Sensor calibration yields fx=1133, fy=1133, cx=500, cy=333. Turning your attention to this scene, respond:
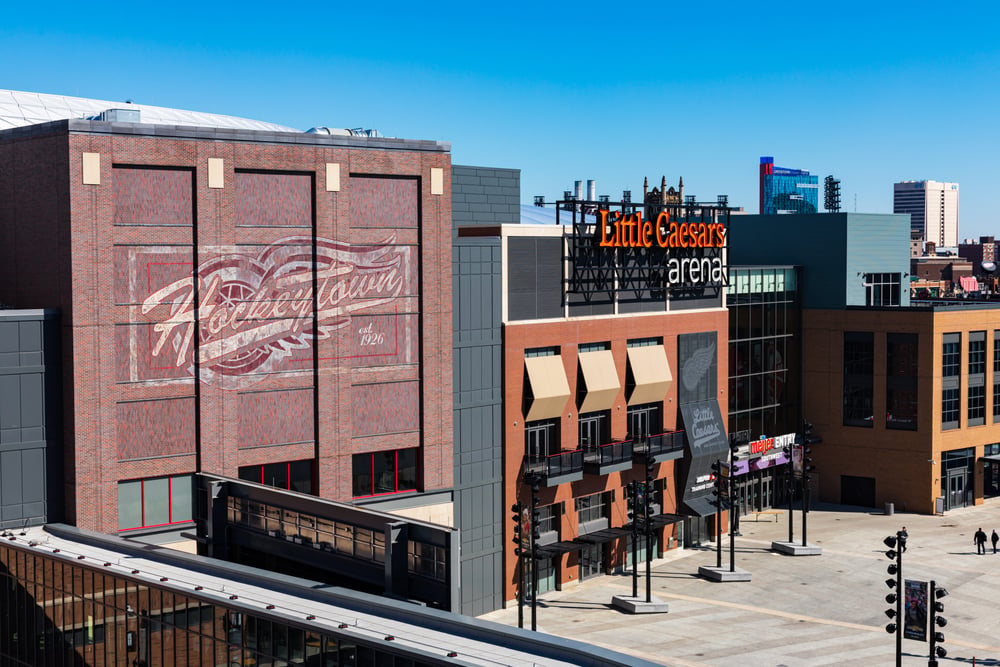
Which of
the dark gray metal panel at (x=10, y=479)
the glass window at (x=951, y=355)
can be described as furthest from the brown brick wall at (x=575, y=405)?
the dark gray metal panel at (x=10, y=479)

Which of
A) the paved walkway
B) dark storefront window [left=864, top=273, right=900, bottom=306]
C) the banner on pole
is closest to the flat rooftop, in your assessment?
the paved walkway

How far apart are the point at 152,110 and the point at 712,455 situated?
129ft

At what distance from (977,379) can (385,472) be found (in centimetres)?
4980

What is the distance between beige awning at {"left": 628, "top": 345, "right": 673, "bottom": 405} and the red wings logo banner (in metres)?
17.9

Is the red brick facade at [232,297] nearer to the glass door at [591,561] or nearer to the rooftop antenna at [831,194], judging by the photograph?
the glass door at [591,561]

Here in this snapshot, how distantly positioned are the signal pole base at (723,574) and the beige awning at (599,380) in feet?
34.9

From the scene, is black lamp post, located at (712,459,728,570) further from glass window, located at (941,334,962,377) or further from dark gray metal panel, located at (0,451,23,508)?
dark gray metal panel, located at (0,451,23,508)

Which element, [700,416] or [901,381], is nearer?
[700,416]

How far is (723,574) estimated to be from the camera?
62.1m

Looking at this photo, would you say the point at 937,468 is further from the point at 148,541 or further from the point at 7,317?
the point at 7,317

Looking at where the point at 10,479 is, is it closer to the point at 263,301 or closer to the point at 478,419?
the point at 263,301

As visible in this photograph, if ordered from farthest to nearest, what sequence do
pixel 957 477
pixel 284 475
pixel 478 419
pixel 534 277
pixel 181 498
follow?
1. pixel 957 477
2. pixel 534 277
3. pixel 478 419
4. pixel 284 475
5. pixel 181 498

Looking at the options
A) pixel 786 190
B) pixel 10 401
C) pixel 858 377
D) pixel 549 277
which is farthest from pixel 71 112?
pixel 786 190

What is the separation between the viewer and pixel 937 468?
79.1 meters
